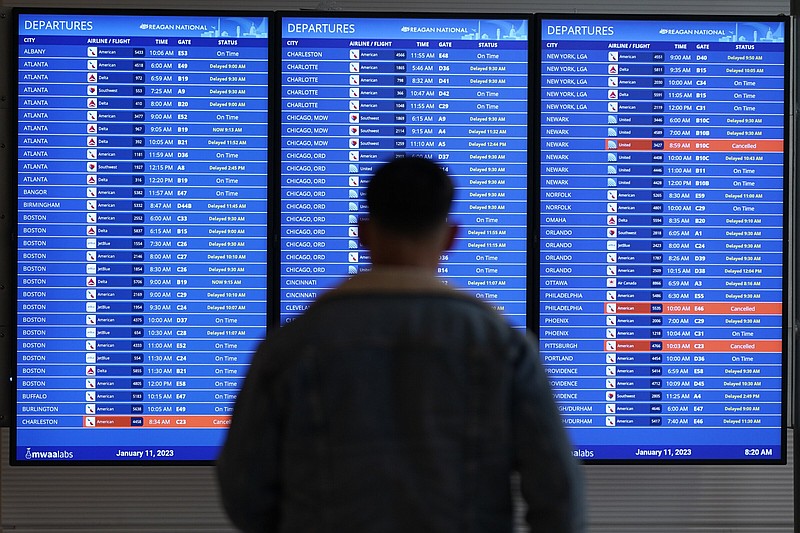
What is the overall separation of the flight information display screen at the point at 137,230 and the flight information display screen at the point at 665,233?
0.95 meters

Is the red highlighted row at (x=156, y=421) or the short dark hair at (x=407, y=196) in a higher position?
the short dark hair at (x=407, y=196)

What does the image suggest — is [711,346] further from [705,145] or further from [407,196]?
[407,196]

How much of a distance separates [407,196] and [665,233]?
1.58 metres

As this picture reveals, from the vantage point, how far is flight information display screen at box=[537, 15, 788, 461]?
9.42 feet

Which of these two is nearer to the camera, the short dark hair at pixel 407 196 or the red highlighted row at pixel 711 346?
the short dark hair at pixel 407 196

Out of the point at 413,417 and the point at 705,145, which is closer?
the point at 413,417

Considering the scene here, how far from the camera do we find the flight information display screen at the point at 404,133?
2.85 metres

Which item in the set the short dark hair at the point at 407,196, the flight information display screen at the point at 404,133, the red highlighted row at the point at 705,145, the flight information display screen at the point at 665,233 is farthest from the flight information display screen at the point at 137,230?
the short dark hair at the point at 407,196

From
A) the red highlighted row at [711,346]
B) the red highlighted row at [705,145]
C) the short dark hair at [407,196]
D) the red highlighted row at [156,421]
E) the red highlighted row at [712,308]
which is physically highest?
the red highlighted row at [705,145]

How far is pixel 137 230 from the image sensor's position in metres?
2.85

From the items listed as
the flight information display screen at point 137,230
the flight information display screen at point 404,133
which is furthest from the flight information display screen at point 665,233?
the flight information display screen at point 137,230

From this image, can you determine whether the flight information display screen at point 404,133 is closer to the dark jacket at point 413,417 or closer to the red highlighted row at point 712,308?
the red highlighted row at point 712,308

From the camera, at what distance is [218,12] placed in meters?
2.83

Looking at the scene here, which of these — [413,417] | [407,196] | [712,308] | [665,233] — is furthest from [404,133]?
[413,417]
